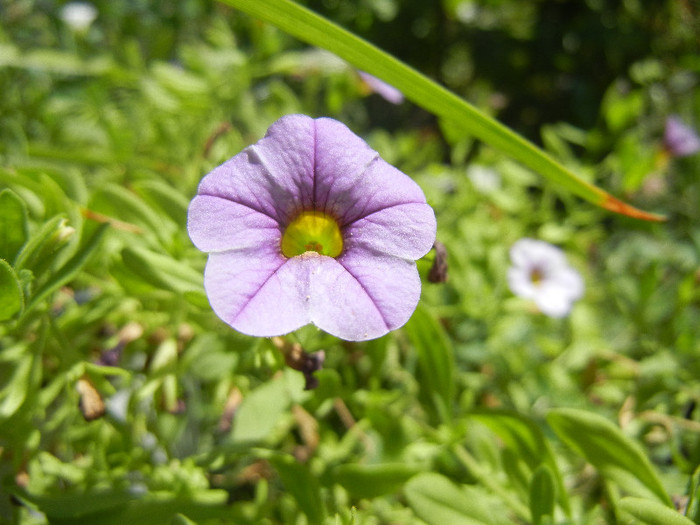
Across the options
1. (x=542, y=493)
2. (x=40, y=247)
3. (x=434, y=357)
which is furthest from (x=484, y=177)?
(x=40, y=247)

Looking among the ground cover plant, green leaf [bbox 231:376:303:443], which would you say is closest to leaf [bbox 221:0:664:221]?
the ground cover plant

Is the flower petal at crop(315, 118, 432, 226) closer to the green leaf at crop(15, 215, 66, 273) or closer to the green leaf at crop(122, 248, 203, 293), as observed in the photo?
the green leaf at crop(122, 248, 203, 293)

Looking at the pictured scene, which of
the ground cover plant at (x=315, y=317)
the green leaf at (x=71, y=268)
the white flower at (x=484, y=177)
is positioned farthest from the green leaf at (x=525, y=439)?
the white flower at (x=484, y=177)

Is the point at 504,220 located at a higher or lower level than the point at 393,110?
higher

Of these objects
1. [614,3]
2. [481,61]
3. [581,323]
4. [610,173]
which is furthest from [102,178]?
[614,3]

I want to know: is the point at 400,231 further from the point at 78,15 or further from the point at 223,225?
the point at 78,15

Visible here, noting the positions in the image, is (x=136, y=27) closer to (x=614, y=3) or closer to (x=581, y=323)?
(x=581, y=323)
